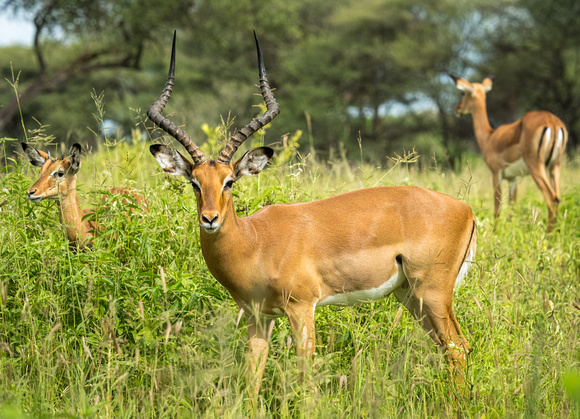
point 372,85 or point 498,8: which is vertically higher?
point 498,8

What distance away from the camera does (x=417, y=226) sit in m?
3.56

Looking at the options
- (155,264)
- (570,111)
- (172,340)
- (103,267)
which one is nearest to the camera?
(172,340)

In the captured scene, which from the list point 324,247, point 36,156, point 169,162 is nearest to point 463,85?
point 36,156

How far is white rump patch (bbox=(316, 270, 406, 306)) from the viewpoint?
11.6 ft

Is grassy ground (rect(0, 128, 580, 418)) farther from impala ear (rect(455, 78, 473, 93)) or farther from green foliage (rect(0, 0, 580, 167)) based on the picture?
green foliage (rect(0, 0, 580, 167))

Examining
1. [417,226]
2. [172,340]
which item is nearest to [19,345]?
[172,340]

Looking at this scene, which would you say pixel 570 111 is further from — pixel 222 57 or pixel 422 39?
pixel 222 57

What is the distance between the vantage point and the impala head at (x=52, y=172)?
4.53 meters

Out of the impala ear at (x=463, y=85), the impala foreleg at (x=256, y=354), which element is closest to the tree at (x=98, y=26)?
the impala ear at (x=463, y=85)

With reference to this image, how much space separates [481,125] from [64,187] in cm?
730

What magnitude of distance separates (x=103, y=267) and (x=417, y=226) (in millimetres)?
1862

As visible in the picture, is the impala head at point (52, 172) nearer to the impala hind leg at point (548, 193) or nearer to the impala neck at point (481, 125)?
the impala hind leg at point (548, 193)

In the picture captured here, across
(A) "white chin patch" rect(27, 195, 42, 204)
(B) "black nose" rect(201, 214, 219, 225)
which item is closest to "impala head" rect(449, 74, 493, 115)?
(A) "white chin patch" rect(27, 195, 42, 204)

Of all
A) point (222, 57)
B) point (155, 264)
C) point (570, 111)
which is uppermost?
point (222, 57)
